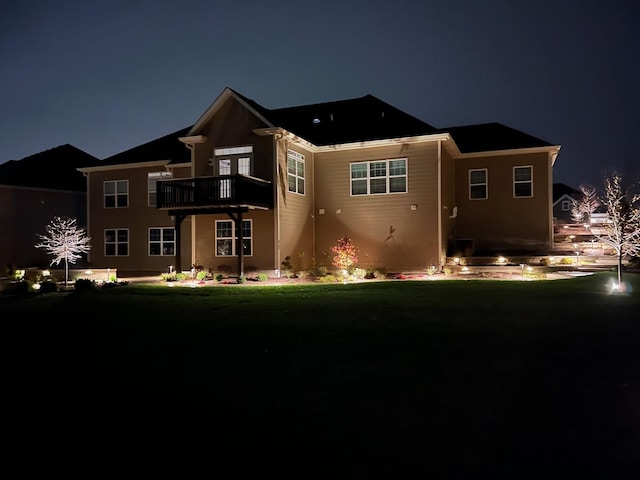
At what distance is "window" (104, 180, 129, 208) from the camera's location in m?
26.1

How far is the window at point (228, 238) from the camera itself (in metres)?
20.9

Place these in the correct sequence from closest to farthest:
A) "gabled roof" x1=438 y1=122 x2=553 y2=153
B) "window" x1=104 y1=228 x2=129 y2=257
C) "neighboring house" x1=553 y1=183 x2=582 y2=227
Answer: "gabled roof" x1=438 y1=122 x2=553 y2=153, "window" x1=104 y1=228 x2=129 y2=257, "neighboring house" x1=553 y1=183 x2=582 y2=227

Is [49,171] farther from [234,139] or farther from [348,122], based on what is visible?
[348,122]

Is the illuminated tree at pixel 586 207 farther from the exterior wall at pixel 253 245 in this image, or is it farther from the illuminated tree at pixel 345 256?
the exterior wall at pixel 253 245

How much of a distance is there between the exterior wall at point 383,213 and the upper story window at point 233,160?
344 centimetres

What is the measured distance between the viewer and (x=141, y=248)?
25.6m

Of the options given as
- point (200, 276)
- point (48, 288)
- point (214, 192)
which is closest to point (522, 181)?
point (214, 192)

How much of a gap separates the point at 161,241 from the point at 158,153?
4.85 meters

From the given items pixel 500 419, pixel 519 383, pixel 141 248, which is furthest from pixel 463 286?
pixel 141 248

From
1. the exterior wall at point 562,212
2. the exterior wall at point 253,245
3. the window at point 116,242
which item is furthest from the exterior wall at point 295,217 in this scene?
the exterior wall at point 562,212

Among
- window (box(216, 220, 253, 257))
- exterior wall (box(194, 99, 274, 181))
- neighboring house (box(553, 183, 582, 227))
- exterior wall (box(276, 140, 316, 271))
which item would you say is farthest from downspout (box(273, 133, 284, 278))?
neighboring house (box(553, 183, 582, 227))

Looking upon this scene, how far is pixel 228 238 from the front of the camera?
21406mm

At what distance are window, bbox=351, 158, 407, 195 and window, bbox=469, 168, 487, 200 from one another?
16.6 feet

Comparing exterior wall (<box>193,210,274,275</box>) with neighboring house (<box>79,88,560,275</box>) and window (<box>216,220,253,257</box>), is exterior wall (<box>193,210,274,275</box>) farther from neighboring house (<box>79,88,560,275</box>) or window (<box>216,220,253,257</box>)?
window (<box>216,220,253,257</box>)
